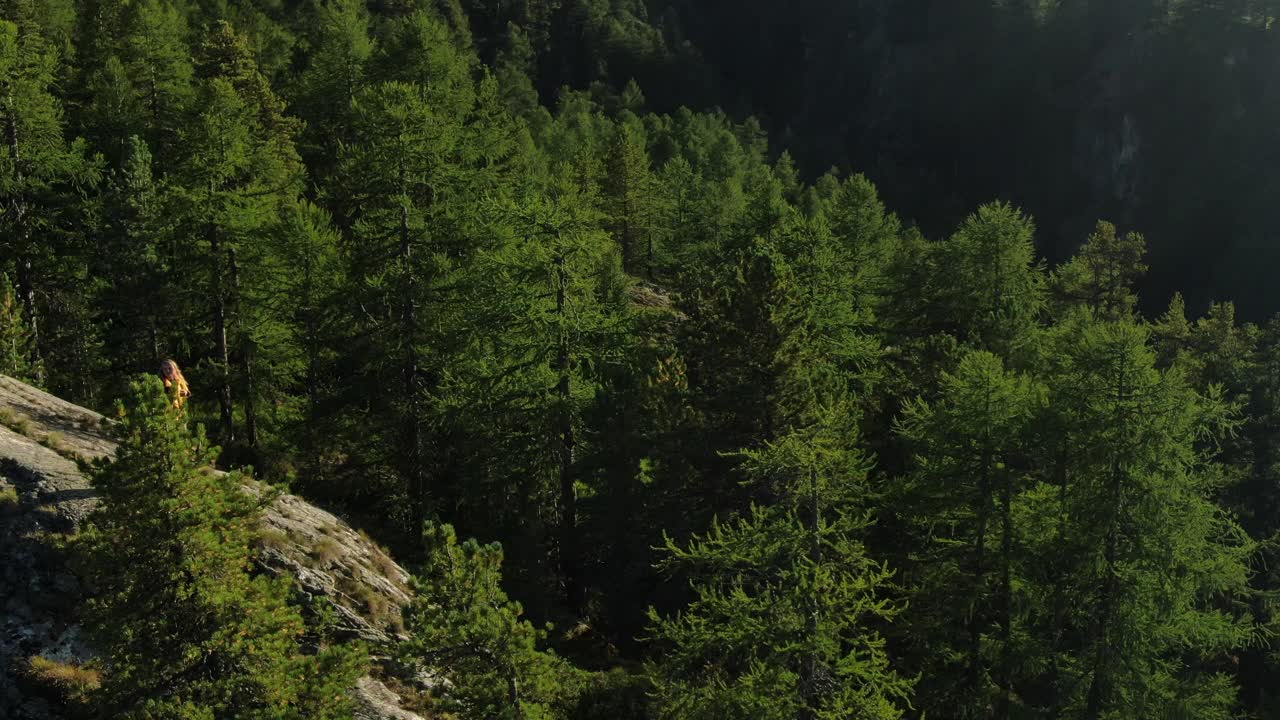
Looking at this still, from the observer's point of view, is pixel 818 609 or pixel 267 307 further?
pixel 267 307

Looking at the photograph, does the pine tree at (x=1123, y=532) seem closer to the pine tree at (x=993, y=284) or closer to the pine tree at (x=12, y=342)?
the pine tree at (x=993, y=284)

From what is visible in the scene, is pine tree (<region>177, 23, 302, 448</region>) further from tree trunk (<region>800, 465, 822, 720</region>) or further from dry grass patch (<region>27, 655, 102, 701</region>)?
tree trunk (<region>800, 465, 822, 720</region>)

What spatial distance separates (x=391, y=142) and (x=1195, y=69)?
293 ft

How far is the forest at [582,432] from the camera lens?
12469 mm

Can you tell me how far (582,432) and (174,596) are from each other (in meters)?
13.9

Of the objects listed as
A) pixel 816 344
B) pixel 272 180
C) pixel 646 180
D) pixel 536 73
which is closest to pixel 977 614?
pixel 816 344

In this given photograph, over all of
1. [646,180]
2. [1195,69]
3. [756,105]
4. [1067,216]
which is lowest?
[646,180]

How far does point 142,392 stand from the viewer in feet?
34.6

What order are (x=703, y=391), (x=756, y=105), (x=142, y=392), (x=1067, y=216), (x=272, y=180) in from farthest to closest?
(x=756, y=105), (x=1067, y=216), (x=272, y=180), (x=703, y=391), (x=142, y=392)

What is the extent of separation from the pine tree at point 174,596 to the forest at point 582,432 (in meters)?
0.05

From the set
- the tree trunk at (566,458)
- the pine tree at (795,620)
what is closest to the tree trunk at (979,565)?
the pine tree at (795,620)

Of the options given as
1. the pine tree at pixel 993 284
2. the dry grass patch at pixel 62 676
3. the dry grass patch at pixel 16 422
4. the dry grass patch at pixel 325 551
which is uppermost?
the pine tree at pixel 993 284

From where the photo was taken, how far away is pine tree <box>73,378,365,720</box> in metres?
10.2

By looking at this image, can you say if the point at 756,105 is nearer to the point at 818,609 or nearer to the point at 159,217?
the point at 159,217
